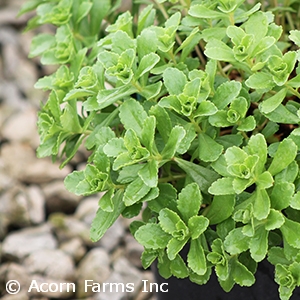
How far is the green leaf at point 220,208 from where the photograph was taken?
2.43 ft

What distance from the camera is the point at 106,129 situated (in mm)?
802

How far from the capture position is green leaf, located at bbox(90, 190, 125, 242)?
77 cm

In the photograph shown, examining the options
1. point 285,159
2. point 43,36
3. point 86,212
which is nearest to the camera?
point 285,159

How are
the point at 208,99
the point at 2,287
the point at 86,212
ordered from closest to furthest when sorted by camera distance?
the point at 208,99
the point at 2,287
the point at 86,212

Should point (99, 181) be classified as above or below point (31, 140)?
above

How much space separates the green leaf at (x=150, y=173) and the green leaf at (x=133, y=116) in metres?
0.05

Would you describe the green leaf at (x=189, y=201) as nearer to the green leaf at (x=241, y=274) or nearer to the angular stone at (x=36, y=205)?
the green leaf at (x=241, y=274)

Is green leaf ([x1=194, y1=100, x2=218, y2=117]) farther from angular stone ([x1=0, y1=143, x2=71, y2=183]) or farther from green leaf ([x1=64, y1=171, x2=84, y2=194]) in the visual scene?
angular stone ([x1=0, y1=143, x2=71, y2=183])

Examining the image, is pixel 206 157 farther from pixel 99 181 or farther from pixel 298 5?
pixel 298 5

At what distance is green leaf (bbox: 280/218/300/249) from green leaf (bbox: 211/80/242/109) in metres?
0.17

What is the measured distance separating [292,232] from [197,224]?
0.39ft

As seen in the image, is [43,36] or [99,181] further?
[43,36]

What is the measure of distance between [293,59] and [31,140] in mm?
1597

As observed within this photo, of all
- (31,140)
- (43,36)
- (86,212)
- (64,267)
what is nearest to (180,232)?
(43,36)
